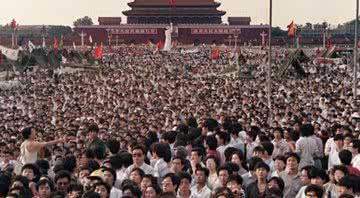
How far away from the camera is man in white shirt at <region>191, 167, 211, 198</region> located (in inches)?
323

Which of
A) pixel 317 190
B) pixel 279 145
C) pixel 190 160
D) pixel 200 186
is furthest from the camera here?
pixel 279 145

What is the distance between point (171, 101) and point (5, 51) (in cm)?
1803

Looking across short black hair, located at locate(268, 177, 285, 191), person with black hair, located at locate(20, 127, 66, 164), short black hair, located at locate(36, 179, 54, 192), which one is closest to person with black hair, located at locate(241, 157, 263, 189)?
short black hair, located at locate(268, 177, 285, 191)

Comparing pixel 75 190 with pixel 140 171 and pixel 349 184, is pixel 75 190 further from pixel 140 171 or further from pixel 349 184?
pixel 349 184

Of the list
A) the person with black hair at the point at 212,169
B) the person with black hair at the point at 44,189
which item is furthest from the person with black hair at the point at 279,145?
the person with black hair at the point at 44,189

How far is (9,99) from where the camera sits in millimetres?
29766

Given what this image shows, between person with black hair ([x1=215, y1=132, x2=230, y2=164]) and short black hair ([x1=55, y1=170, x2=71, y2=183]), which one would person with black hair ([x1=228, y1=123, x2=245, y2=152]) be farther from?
short black hair ([x1=55, y1=170, x2=71, y2=183])

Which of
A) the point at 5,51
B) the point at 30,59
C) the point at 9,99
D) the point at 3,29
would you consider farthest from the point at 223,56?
the point at 3,29

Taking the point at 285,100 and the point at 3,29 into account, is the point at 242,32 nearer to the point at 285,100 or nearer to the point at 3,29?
the point at 3,29

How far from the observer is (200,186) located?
834cm

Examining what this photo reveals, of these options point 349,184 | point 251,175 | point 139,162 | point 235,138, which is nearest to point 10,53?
point 235,138

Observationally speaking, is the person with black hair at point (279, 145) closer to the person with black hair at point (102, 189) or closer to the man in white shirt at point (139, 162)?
the man in white shirt at point (139, 162)

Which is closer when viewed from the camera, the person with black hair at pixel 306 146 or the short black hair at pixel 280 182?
the short black hair at pixel 280 182

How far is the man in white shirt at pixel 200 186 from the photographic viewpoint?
821 centimetres
